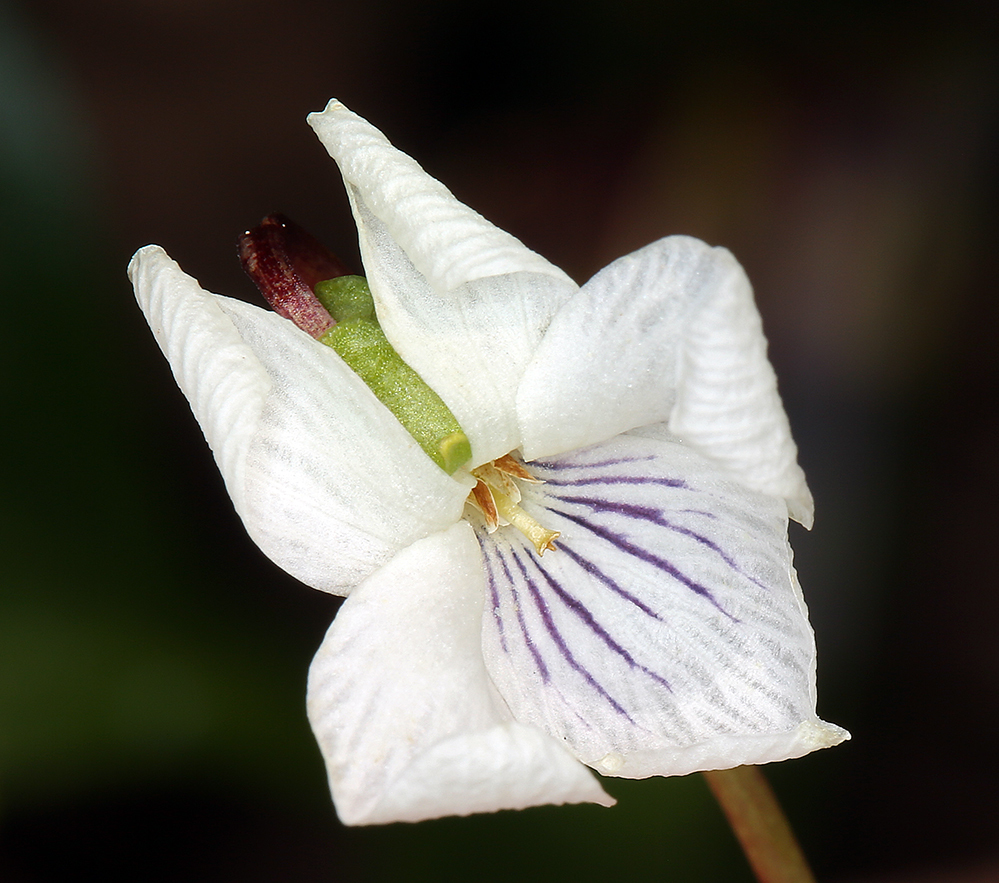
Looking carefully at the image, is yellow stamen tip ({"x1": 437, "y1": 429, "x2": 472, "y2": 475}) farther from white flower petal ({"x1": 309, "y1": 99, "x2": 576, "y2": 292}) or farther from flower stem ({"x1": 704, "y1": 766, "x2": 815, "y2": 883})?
flower stem ({"x1": 704, "y1": 766, "x2": 815, "y2": 883})

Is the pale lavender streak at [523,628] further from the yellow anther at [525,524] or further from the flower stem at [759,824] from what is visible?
the flower stem at [759,824]

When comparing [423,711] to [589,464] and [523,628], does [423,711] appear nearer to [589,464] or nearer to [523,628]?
[523,628]

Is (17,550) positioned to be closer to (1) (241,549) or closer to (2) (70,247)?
(1) (241,549)

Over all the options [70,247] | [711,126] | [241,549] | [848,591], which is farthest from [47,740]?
[711,126]

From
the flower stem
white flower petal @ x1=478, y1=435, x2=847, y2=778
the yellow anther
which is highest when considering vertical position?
the yellow anther

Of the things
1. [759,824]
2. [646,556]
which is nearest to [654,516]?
[646,556]

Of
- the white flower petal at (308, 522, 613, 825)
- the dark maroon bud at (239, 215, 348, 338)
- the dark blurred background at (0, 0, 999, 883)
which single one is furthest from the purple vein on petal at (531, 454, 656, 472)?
the dark blurred background at (0, 0, 999, 883)

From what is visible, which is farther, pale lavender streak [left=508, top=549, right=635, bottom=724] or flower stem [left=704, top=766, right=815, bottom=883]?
flower stem [left=704, top=766, right=815, bottom=883]

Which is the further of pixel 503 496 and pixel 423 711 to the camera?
pixel 503 496
